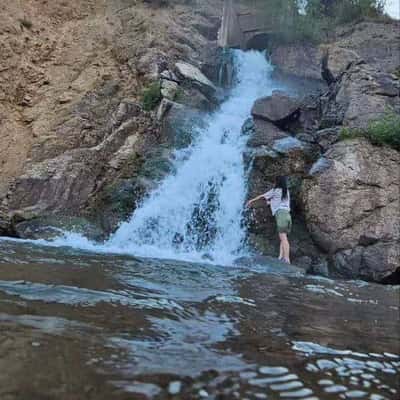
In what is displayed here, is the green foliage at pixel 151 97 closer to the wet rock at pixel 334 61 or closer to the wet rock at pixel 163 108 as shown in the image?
the wet rock at pixel 163 108

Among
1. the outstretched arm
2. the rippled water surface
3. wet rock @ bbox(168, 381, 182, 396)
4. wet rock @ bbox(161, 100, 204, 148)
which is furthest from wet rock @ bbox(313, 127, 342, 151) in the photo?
wet rock @ bbox(168, 381, 182, 396)

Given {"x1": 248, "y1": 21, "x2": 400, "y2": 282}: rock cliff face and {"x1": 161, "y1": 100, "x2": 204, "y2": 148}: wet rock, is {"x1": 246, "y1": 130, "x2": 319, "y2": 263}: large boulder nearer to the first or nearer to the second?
{"x1": 248, "y1": 21, "x2": 400, "y2": 282}: rock cliff face

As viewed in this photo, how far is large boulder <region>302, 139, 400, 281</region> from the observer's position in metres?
8.78

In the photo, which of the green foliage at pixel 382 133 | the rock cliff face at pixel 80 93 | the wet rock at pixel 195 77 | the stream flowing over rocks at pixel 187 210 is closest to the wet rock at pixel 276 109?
the stream flowing over rocks at pixel 187 210

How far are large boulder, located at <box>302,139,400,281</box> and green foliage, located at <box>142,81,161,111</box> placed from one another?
5.29m

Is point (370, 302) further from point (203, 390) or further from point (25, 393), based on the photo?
point (25, 393)

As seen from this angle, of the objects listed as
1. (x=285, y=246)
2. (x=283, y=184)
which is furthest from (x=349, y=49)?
(x=285, y=246)

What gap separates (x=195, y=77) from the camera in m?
14.4

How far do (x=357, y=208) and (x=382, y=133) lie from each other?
6.29 ft

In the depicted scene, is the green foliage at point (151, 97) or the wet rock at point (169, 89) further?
the wet rock at point (169, 89)

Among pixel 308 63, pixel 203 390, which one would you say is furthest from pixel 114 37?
pixel 203 390

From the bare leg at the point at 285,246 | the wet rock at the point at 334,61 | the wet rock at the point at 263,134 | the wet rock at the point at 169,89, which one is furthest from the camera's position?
the wet rock at the point at 334,61

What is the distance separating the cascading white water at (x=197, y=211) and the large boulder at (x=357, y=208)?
5.57 feet

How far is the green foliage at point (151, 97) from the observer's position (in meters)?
13.0
